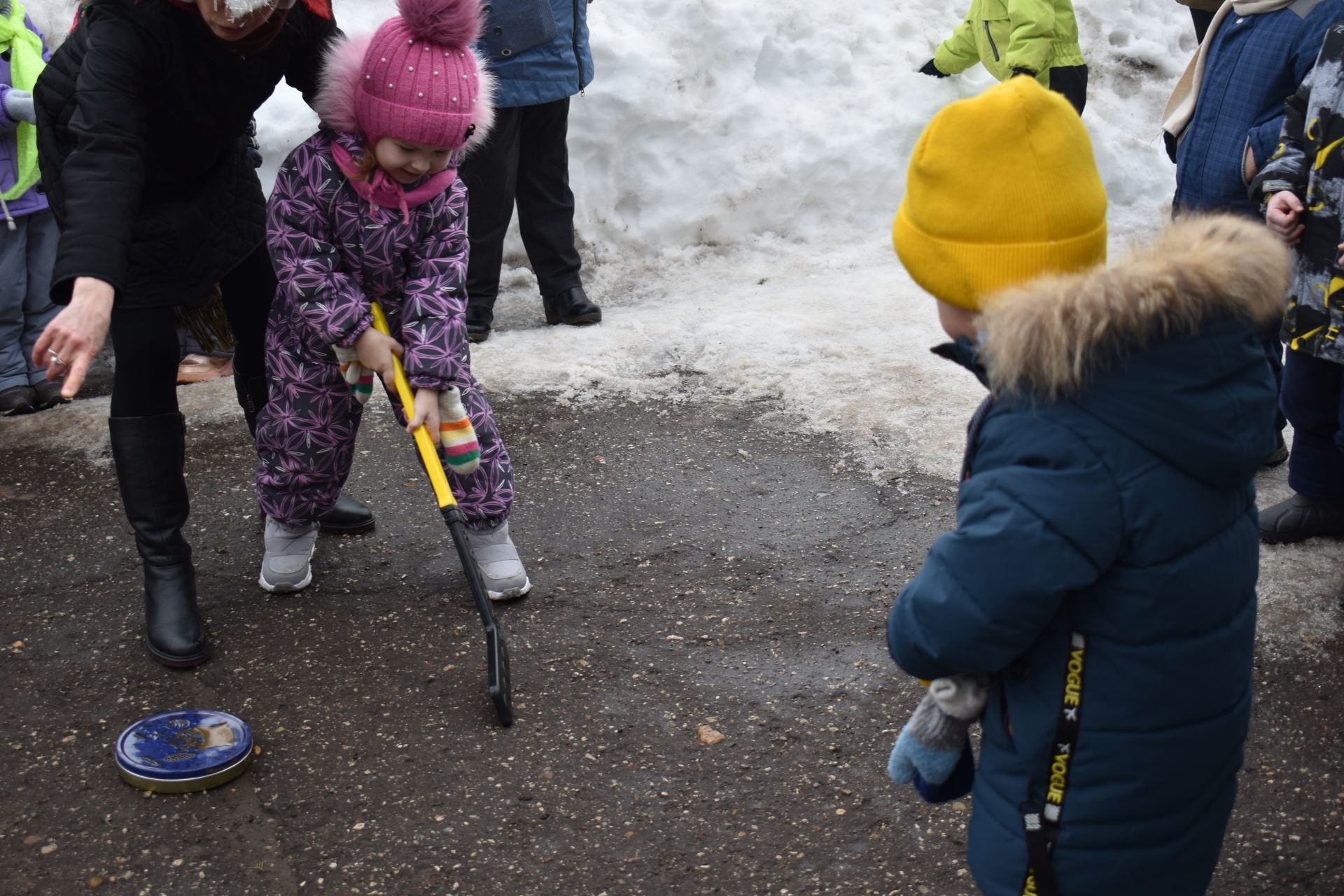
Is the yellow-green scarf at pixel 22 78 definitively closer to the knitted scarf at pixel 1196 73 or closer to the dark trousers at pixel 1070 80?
the knitted scarf at pixel 1196 73

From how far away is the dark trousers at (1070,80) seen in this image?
224 inches

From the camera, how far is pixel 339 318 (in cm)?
286

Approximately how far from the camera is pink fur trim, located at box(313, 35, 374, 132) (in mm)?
2801

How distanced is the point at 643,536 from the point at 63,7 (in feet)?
14.0

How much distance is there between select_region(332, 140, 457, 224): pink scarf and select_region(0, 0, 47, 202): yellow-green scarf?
244 cm

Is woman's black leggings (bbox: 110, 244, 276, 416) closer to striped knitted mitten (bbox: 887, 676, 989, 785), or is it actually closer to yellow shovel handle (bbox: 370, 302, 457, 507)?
yellow shovel handle (bbox: 370, 302, 457, 507)

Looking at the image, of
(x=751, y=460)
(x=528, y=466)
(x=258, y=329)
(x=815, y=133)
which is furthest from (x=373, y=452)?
(x=815, y=133)

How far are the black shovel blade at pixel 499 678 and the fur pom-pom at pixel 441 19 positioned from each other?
1402 mm

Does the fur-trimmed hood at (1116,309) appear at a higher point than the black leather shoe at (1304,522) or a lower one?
higher

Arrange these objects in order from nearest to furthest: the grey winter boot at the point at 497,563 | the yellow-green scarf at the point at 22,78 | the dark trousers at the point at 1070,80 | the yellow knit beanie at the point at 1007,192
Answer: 1. the yellow knit beanie at the point at 1007,192
2. the grey winter boot at the point at 497,563
3. the yellow-green scarf at the point at 22,78
4. the dark trousers at the point at 1070,80

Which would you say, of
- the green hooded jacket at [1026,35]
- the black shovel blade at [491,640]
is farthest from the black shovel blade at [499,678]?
the green hooded jacket at [1026,35]

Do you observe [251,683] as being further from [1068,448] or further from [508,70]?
[508,70]

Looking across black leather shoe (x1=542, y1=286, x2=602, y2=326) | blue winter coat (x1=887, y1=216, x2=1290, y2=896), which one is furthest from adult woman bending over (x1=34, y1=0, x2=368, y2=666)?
black leather shoe (x1=542, y1=286, x2=602, y2=326)

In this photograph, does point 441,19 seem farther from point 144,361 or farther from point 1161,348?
point 1161,348
